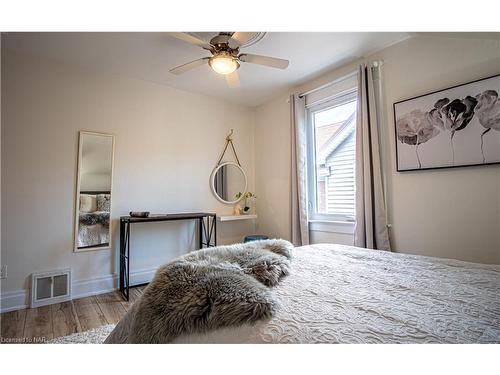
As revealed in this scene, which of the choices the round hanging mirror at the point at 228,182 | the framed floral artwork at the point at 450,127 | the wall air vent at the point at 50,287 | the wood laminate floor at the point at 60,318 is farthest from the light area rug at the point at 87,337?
the framed floral artwork at the point at 450,127

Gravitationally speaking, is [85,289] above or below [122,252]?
below

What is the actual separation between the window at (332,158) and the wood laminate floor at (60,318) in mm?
2268

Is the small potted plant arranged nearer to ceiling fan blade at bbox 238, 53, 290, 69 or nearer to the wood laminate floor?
the wood laminate floor

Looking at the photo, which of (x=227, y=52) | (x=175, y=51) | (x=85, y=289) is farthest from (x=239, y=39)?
(x=85, y=289)

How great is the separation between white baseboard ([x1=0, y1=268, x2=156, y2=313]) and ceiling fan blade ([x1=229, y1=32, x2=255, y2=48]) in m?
2.52

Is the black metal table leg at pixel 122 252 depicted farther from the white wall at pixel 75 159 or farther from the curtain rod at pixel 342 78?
the curtain rod at pixel 342 78

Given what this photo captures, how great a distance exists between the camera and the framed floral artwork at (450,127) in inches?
63.6

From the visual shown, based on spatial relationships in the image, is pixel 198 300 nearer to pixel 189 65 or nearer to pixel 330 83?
pixel 189 65

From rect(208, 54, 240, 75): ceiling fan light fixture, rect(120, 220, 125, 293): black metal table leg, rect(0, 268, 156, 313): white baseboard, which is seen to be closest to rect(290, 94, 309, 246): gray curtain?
rect(208, 54, 240, 75): ceiling fan light fixture

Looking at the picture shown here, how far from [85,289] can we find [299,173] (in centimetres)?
260

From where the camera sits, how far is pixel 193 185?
3.20 meters

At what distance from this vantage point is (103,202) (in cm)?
257
